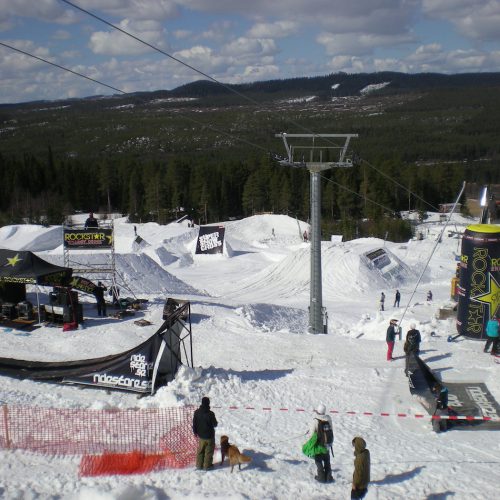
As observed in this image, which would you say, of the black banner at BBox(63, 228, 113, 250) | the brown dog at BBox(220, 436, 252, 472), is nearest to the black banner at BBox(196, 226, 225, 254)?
the black banner at BBox(63, 228, 113, 250)

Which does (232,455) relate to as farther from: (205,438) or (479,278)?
(479,278)

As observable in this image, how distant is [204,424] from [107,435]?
7.43 feet

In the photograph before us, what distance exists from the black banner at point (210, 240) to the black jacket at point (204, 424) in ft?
113

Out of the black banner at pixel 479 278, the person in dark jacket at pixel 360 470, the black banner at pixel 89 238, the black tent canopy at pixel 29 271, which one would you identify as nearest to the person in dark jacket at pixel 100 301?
the black tent canopy at pixel 29 271

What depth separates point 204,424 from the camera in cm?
856

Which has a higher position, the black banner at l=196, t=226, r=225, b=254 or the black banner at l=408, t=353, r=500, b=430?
the black banner at l=408, t=353, r=500, b=430

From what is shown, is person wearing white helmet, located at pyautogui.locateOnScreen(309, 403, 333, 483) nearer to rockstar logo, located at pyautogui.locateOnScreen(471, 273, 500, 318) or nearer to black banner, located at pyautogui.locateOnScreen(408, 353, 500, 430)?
black banner, located at pyautogui.locateOnScreen(408, 353, 500, 430)

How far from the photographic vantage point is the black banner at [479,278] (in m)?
15.9

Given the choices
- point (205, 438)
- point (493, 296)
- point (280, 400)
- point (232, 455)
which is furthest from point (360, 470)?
point (493, 296)

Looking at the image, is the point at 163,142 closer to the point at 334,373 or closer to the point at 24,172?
the point at 24,172

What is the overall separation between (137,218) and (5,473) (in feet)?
224

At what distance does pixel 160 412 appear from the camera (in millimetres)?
10742

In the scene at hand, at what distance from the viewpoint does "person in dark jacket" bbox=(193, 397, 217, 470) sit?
852 cm

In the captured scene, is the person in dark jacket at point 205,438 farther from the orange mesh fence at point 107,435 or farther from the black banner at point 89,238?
the black banner at point 89,238
